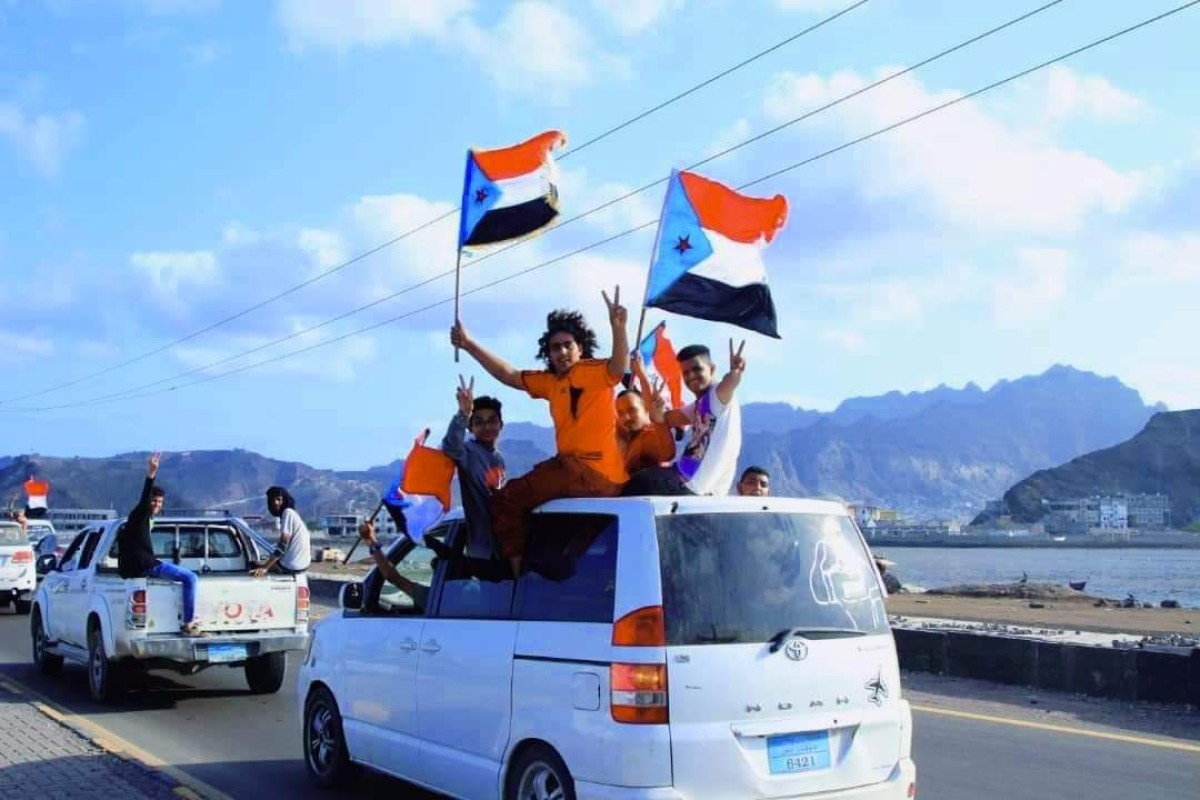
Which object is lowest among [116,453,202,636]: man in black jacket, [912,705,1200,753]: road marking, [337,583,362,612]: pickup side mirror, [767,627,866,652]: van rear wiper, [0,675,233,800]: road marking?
[912,705,1200,753]: road marking

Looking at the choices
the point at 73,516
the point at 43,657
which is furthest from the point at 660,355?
the point at 73,516

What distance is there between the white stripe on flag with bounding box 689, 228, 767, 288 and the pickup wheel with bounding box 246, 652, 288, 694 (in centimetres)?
580

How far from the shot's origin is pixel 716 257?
1016 centimetres

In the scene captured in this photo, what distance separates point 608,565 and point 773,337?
4570mm

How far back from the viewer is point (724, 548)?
220 inches

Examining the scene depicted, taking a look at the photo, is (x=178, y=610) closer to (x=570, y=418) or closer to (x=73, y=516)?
(x=570, y=418)

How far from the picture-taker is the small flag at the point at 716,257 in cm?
1006

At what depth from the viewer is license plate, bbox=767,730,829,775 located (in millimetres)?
5398

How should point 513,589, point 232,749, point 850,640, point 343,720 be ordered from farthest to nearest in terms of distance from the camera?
1. point 232,749
2. point 343,720
3. point 513,589
4. point 850,640

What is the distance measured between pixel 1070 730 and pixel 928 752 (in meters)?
1.72

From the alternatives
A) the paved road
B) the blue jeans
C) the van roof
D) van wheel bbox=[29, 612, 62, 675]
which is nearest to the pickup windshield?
van wheel bbox=[29, 612, 62, 675]

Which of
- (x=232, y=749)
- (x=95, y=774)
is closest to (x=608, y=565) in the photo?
(x=95, y=774)

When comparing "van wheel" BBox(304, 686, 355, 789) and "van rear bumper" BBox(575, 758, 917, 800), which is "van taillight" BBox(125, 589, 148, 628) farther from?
"van rear bumper" BBox(575, 758, 917, 800)

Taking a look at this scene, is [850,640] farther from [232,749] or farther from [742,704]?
[232,749]
